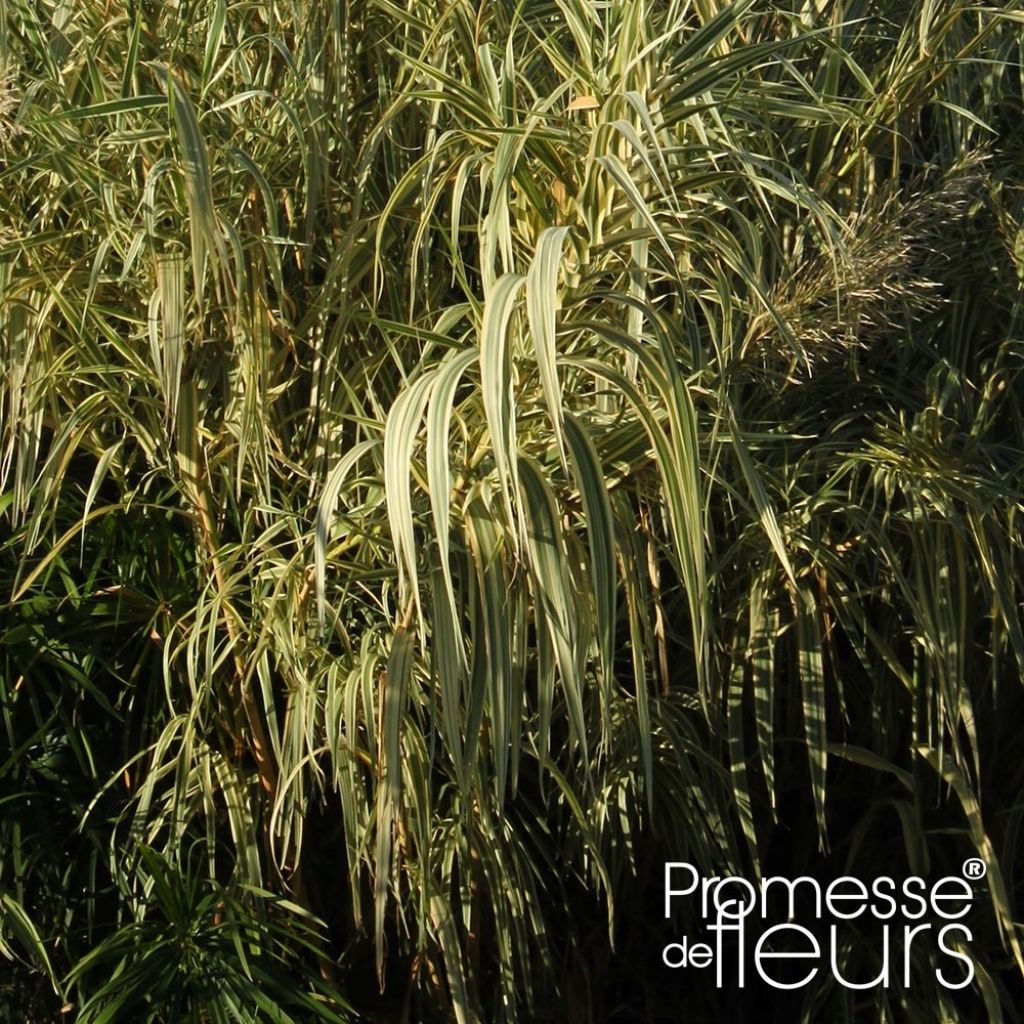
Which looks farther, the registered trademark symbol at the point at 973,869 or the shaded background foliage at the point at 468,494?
the registered trademark symbol at the point at 973,869

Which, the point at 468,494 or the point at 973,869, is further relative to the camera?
the point at 973,869

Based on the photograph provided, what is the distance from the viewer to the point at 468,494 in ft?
3.68

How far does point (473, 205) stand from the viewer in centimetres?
143

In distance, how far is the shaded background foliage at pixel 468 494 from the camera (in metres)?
1.16

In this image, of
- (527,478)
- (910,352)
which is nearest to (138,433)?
(527,478)

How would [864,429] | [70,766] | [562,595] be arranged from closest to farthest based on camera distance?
[562,595], [70,766], [864,429]

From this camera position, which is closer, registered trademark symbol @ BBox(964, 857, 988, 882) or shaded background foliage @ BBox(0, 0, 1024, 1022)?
shaded background foliage @ BBox(0, 0, 1024, 1022)

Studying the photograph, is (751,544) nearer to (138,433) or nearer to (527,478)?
(527,478)

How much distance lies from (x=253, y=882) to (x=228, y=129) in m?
0.74

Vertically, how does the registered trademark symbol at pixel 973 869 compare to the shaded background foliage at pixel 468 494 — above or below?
below

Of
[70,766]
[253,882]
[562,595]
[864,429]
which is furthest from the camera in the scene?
[864,429]

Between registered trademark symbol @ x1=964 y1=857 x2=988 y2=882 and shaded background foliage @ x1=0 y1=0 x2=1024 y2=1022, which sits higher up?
shaded background foliage @ x1=0 y1=0 x2=1024 y2=1022

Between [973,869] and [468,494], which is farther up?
[468,494]

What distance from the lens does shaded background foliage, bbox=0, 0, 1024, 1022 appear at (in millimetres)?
1162
